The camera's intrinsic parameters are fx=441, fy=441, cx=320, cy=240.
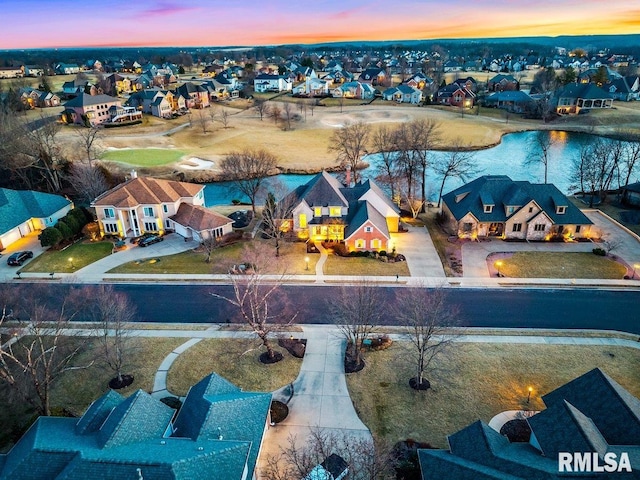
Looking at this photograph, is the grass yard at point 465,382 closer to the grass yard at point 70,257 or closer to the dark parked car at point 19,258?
the grass yard at point 70,257

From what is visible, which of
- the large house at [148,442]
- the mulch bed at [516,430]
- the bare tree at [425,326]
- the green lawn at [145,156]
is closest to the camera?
the large house at [148,442]

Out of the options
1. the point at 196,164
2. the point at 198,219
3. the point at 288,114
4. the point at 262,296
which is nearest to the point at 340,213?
the point at 198,219

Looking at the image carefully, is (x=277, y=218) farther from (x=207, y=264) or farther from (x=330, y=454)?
(x=330, y=454)

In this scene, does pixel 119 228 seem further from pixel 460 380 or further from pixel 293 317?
pixel 460 380

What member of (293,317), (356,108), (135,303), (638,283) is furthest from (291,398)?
(356,108)

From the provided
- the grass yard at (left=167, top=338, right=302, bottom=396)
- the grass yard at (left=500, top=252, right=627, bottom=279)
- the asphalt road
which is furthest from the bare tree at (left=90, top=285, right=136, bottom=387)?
the grass yard at (left=500, top=252, right=627, bottom=279)

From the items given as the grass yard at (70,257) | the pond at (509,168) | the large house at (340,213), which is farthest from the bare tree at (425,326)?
the pond at (509,168)
